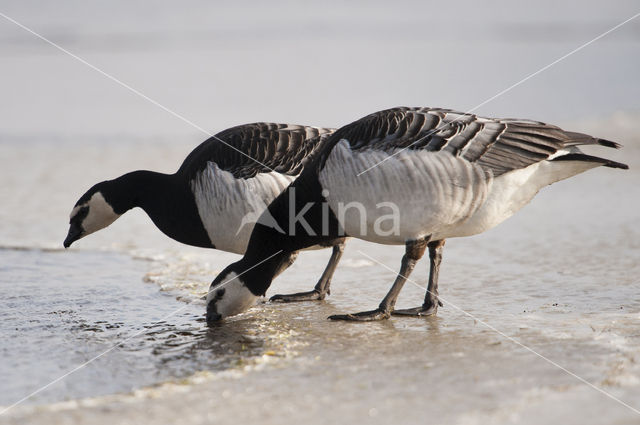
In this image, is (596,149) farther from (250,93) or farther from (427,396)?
(427,396)

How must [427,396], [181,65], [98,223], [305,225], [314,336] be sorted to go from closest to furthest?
[427,396] → [314,336] → [305,225] → [98,223] → [181,65]

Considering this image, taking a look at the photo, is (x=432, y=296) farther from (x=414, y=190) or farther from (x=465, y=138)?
(x=465, y=138)

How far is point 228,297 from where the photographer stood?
5102 millimetres

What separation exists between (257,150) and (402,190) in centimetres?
151

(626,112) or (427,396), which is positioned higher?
(626,112)

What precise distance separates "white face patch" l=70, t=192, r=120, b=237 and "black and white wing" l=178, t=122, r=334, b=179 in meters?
0.71

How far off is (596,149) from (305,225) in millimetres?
7917

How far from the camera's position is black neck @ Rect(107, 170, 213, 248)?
5.81 meters

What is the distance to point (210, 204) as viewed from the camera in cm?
570

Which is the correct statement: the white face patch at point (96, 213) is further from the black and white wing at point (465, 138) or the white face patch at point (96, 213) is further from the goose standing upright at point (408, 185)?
the black and white wing at point (465, 138)

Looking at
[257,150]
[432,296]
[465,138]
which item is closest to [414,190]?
[465,138]

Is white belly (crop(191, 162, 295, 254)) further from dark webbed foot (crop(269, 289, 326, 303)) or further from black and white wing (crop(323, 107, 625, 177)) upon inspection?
black and white wing (crop(323, 107, 625, 177))

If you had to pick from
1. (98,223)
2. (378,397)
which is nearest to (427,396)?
(378,397)

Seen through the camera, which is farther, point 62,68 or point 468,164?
point 62,68
